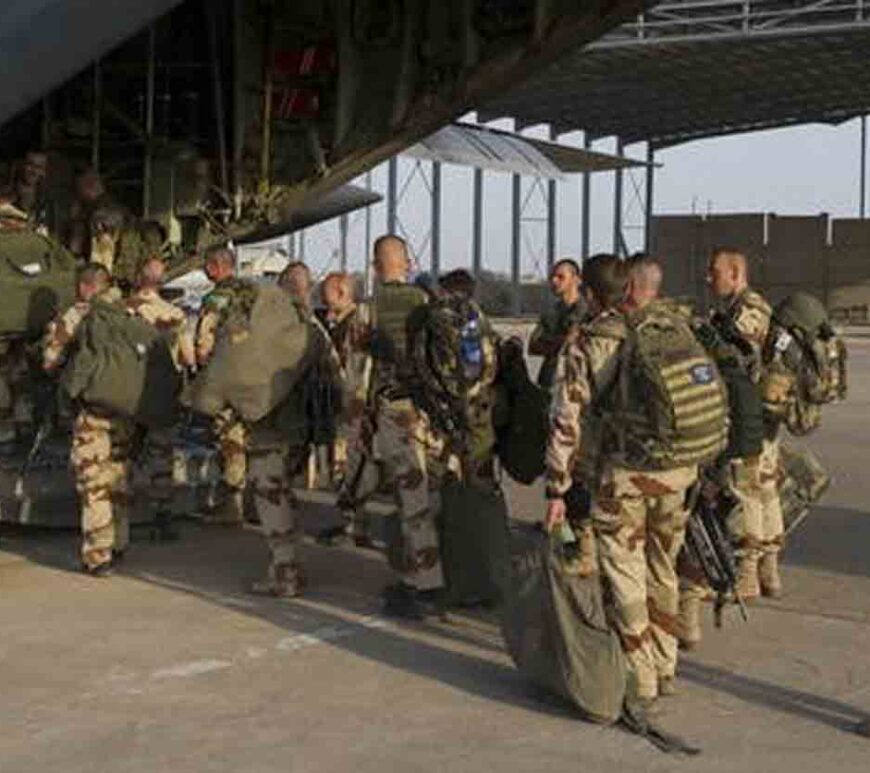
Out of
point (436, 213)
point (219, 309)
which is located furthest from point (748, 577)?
point (436, 213)

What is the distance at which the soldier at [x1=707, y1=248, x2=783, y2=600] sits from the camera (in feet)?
21.3

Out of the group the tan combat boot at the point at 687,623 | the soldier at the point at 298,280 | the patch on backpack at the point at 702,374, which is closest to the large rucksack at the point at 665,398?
the patch on backpack at the point at 702,374

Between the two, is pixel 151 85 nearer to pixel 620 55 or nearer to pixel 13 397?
pixel 13 397

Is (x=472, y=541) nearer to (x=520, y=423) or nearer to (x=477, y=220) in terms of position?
(x=520, y=423)

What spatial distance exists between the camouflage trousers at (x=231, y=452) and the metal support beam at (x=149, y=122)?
7.58 ft

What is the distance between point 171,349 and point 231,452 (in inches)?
57.5

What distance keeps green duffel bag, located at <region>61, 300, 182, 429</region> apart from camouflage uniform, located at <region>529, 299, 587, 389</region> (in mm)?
1991

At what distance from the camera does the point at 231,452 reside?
28.7 feet

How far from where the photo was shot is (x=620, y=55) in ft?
101

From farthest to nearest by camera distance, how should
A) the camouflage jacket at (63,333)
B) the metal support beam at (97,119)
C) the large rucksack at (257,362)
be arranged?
the metal support beam at (97,119)
the camouflage jacket at (63,333)
the large rucksack at (257,362)

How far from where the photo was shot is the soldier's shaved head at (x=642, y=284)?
485 cm

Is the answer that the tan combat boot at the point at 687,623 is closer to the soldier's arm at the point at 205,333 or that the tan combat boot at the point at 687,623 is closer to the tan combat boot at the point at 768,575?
the tan combat boot at the point at 768,575

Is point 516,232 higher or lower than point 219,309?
higher

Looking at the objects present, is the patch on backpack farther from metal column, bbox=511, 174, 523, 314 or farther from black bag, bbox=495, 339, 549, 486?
metal column, bbox=511, 174, 523, 314
